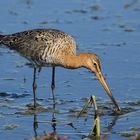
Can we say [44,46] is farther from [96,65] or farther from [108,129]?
[108,129]

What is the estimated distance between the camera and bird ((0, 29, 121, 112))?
36.2 ft

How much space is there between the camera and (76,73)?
12.6 m

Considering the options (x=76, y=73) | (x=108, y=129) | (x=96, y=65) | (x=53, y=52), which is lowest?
(x=108, y=129)

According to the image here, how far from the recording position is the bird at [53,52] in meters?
11.0

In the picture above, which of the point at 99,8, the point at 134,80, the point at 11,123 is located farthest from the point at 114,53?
the point at 11,123

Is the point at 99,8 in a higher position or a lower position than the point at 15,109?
higher

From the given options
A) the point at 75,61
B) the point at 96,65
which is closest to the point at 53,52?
the point at 75,61

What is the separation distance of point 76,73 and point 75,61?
1451 millimetres

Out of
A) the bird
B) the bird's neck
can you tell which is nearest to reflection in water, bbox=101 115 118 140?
the bird

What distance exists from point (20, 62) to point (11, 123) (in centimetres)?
346

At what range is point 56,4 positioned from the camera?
16453mm

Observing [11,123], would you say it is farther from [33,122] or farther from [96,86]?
[96,86]

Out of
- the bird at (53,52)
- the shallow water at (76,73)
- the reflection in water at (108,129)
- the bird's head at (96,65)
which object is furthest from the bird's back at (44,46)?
the reflection in water at (108,129)

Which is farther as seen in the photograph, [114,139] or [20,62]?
[20,62]
